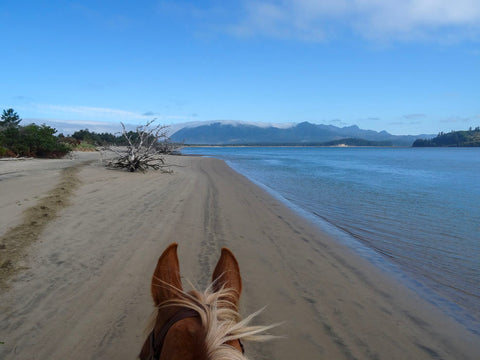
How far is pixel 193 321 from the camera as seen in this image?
120 centimetres

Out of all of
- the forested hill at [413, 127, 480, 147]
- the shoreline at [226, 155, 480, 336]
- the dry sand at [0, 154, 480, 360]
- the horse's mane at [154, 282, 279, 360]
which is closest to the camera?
the horse's mane at [154, 282, 279, 360]

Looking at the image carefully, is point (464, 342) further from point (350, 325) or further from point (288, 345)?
point (288, 345)

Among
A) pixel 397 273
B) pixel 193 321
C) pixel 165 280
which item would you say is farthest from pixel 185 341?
pixel 397 273

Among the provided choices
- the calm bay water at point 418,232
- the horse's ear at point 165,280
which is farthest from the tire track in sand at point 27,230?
the calm bay water at point 418,232

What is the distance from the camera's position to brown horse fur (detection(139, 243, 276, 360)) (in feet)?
3.55

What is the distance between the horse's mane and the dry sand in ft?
5.93

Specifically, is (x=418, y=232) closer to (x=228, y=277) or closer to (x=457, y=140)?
(x=228, y=277)

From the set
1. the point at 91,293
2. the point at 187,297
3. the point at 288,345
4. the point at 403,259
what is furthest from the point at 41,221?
the point at 403,259

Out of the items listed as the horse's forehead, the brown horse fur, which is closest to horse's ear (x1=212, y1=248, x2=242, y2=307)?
the brown horse fur

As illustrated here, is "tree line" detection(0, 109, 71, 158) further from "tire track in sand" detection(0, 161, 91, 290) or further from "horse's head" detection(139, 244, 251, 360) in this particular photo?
"horse's head" detection(139, 244, 251, 360)

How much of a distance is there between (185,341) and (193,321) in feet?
0.26

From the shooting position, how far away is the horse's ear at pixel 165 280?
1.48 meters

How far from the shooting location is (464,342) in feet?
10.7

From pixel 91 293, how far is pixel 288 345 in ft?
7.64
